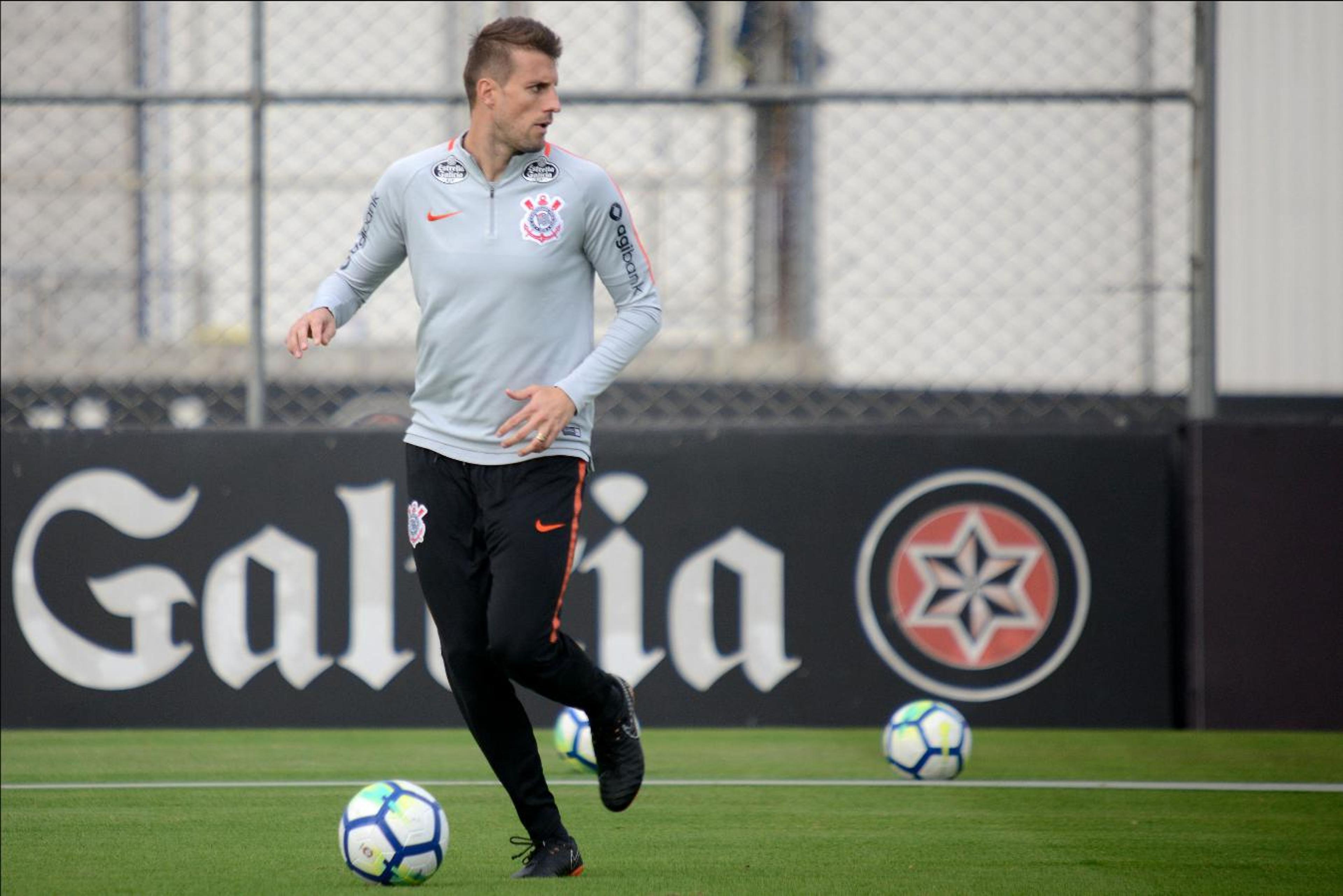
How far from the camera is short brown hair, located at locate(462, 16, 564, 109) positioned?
4.31 m

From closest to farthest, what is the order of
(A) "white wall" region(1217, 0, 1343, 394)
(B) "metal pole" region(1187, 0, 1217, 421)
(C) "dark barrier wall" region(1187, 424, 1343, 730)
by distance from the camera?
(C) "dark barrier wall" region(1187, 424, 1343, 730) < (A) "white wall" region(1217, 0, 1343, 394) < (B) "metal pole" region(1187, 0, 1217, 421)

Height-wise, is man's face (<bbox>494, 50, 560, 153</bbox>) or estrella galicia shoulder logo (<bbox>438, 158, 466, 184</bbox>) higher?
man's face (<bbox>494, 50, 560, 153</bbox>)

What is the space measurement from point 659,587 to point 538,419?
361cm

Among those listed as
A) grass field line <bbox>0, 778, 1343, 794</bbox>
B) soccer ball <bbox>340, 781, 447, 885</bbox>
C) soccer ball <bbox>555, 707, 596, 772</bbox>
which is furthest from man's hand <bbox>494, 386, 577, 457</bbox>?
soccer ball <bbox>555, 707, 596, 772</bbox>

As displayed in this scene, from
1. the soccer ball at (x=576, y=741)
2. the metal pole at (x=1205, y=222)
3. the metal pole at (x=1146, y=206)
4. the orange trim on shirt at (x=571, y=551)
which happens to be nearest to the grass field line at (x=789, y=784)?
the soccer ball at (x=576, y=741)

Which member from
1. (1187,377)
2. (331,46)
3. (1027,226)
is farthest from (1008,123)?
(331,46)

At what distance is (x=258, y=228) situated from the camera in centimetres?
802

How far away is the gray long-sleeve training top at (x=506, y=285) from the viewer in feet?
14.2

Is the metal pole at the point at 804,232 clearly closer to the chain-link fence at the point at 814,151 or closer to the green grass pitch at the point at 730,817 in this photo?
the chain-link fence at the point at 814,151

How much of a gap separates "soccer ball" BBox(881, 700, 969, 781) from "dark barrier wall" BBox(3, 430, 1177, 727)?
1.42 m

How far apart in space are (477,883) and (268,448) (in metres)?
3.90

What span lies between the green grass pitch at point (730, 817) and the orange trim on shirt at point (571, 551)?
2.00 ft

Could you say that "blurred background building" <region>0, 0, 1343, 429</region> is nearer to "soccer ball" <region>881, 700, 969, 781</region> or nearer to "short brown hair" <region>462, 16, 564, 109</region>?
"soccer ball" <region>881, 700, 969, 781</region>

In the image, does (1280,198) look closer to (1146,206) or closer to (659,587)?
(1146,206)
